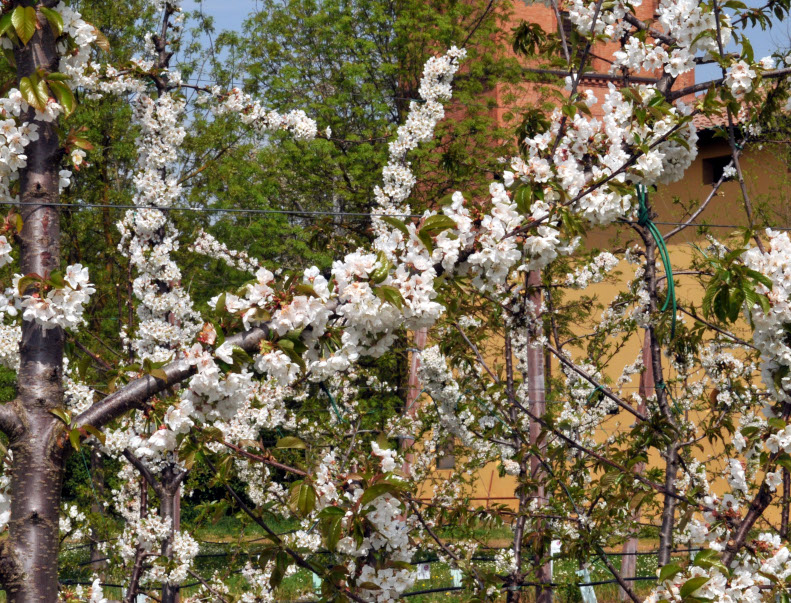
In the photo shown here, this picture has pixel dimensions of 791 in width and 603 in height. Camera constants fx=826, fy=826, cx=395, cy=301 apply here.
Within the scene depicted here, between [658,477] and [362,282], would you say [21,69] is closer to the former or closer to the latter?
[362,282]

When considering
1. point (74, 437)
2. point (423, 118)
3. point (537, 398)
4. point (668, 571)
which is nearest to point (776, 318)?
point (668, 571)

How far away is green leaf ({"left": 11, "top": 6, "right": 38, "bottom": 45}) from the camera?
1.78m

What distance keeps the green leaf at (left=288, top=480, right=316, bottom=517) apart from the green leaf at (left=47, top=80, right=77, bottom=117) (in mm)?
1012

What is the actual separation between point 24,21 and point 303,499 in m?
1.24

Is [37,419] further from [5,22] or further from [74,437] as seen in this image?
[5,22]

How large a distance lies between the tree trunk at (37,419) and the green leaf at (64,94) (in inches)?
3.9

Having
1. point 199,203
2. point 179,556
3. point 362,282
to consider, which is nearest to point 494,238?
point 362,282

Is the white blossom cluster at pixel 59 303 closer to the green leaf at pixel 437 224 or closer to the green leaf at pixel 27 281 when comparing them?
the green leaf at pixel 27 281

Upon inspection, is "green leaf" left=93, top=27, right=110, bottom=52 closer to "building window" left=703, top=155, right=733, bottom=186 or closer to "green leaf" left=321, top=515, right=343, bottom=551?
"green leaf" left=321, top=515, right=343, bottom=551

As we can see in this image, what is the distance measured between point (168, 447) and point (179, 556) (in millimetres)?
3423

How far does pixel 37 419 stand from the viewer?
1.76 meters

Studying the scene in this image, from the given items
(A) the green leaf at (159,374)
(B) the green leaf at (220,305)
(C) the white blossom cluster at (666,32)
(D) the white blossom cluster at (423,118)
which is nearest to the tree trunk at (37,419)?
(A) the green leaf at (159,374)

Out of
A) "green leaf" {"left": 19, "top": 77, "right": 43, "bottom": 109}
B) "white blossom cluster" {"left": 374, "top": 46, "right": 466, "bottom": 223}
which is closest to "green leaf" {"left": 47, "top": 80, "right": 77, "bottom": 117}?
"green leaf" {"left": 19, "top": 77, "right": 43, "bottom": 109}

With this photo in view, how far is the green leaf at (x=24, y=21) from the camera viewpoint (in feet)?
5.84
